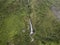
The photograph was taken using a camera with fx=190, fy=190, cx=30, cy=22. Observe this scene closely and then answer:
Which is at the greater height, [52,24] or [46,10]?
[46,10]

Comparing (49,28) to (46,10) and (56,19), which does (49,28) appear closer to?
(56,19)

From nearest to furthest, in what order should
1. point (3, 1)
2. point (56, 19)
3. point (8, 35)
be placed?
point (8, 35), point (56, 19), point (3, 1)

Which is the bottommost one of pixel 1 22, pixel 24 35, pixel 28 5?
pixel 24 35

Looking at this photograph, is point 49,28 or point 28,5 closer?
point 49,28

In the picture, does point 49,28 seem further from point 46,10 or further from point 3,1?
point 3,1

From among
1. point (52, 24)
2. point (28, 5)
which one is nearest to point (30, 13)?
point (28, 5)

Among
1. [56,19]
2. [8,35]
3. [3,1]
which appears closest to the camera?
[8,35]
